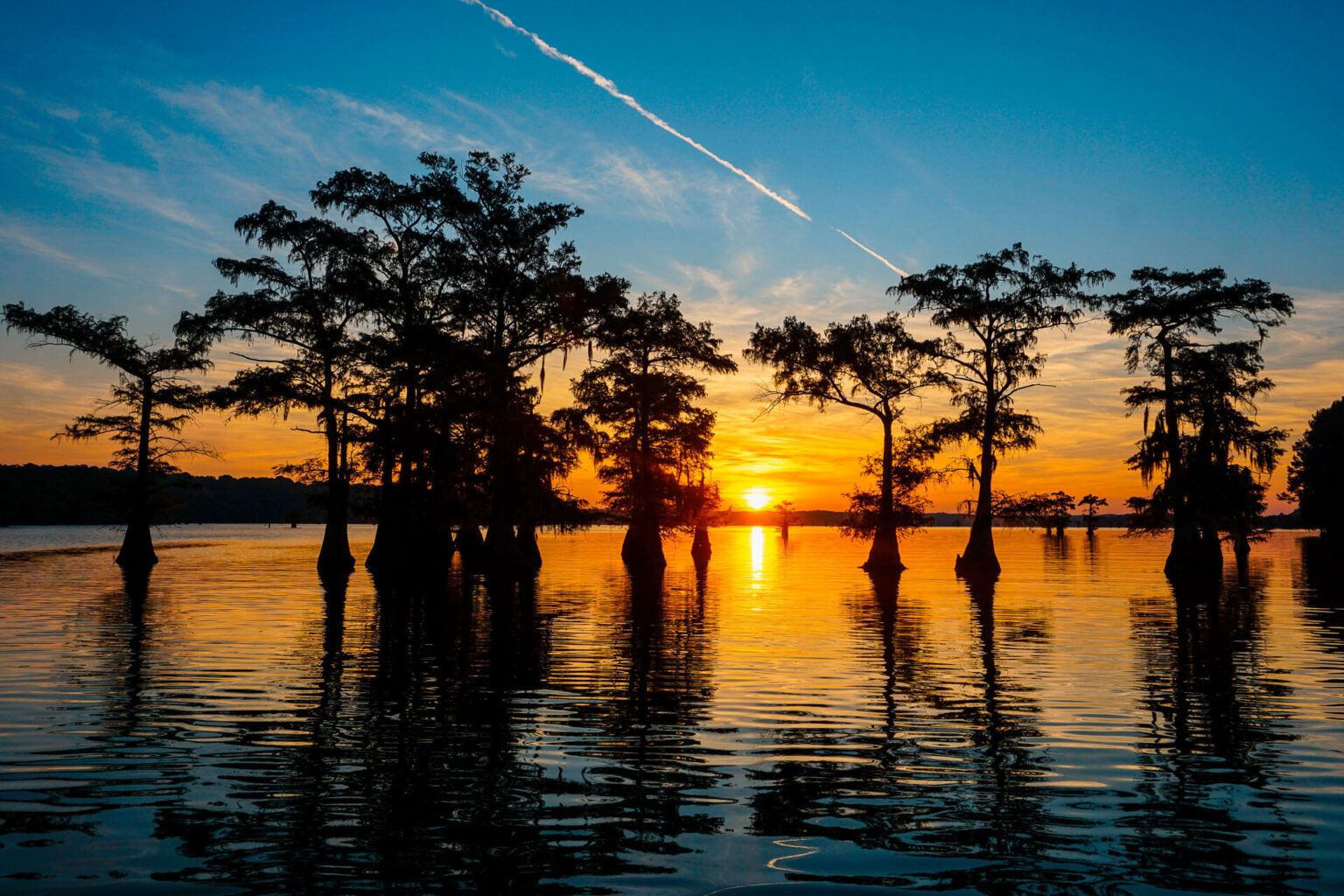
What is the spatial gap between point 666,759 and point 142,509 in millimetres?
48588

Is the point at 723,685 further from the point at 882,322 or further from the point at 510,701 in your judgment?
the point at 882,322

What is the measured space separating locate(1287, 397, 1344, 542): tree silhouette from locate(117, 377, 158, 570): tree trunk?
10604 centimetres

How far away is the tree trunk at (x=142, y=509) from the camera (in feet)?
153

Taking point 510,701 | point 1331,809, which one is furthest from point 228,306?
point 1331,809

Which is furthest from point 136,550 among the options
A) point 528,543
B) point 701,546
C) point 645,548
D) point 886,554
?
point 886,554

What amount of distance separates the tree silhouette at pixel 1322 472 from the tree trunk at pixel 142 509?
106 meters

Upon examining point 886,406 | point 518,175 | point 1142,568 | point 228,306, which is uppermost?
point 518,175

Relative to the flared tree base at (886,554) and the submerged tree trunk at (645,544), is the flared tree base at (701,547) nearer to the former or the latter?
→ the submerged tree trunk at (645,544)

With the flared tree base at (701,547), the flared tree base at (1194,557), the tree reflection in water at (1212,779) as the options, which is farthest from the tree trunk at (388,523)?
the flared tree base at (1194,557)

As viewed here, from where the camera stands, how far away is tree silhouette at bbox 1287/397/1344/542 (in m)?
89.0

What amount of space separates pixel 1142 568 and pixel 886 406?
2025cm

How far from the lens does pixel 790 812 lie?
6.95 m

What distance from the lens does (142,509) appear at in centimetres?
4716

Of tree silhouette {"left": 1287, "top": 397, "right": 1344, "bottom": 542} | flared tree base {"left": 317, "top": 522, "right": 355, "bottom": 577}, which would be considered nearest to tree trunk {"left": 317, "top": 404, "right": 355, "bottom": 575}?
flared tree base {"left": 317, "top": 522, "right": 355, "bottom": 577}
